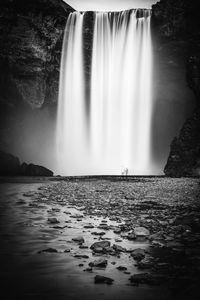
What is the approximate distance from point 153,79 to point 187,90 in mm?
5875

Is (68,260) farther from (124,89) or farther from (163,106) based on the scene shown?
(163,106)

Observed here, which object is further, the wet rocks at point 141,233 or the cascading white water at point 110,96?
the cascading white water at point 110,96

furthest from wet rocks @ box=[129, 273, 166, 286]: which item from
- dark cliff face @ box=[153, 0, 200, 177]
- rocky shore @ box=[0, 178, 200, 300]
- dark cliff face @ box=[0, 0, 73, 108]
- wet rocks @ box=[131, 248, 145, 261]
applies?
dark cliff face @ box=[0, 0, 73, 108]

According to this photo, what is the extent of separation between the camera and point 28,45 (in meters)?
44.3

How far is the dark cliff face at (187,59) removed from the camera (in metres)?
34.9

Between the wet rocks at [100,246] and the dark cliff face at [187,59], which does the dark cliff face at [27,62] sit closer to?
the dark cliff face at [187,59]

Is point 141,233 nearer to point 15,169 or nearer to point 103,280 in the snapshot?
point 103,280

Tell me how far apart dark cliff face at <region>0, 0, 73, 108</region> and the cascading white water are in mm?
2230

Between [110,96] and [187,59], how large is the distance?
12528 millimetres

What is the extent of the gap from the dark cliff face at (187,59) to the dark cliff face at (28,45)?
48.1 feet

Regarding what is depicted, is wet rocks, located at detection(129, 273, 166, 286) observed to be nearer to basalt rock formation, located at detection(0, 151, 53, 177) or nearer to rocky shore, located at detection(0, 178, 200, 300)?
rocky shore, located at detection(0, 178, 200, 300)

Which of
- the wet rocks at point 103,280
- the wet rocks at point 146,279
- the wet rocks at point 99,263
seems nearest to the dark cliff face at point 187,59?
the wet rocks at point 99,263

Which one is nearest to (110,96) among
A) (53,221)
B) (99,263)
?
(53,221)

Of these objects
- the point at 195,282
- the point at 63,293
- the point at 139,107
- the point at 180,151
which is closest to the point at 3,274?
the point at 63,293
